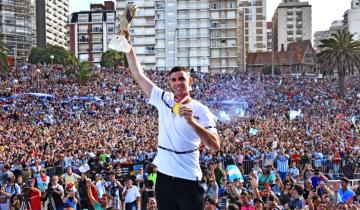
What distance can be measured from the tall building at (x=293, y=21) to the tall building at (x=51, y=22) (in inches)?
2290

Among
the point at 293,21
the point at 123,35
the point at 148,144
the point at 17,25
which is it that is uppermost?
the point at 293,21

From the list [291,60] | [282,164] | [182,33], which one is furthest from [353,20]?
[282,164]

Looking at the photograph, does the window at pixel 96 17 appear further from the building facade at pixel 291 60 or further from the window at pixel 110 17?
the building facade at pixel 291 60

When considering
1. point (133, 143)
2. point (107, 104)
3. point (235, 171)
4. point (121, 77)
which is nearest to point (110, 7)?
point (121, 77)

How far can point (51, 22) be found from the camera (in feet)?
482

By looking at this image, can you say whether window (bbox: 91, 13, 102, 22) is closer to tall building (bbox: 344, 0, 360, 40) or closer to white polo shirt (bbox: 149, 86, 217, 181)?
tall building (bbox: 344, 0, 360, 40)

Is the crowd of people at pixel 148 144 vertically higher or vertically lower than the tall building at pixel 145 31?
lower

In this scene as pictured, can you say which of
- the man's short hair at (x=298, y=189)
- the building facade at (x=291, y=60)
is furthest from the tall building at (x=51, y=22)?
the man's short hair at (x=298, y=189)

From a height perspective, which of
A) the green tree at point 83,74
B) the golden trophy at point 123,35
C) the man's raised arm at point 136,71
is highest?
the green tree at point 83,74

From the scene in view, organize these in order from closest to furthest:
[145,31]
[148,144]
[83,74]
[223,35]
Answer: [148,144]
[83,74]
[223,35]
[145,31]

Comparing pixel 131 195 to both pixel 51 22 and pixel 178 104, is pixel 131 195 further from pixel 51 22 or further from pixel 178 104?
pixel 51 22

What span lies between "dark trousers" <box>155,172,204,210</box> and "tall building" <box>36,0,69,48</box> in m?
133

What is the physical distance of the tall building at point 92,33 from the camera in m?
147

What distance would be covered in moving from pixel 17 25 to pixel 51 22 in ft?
82.8
